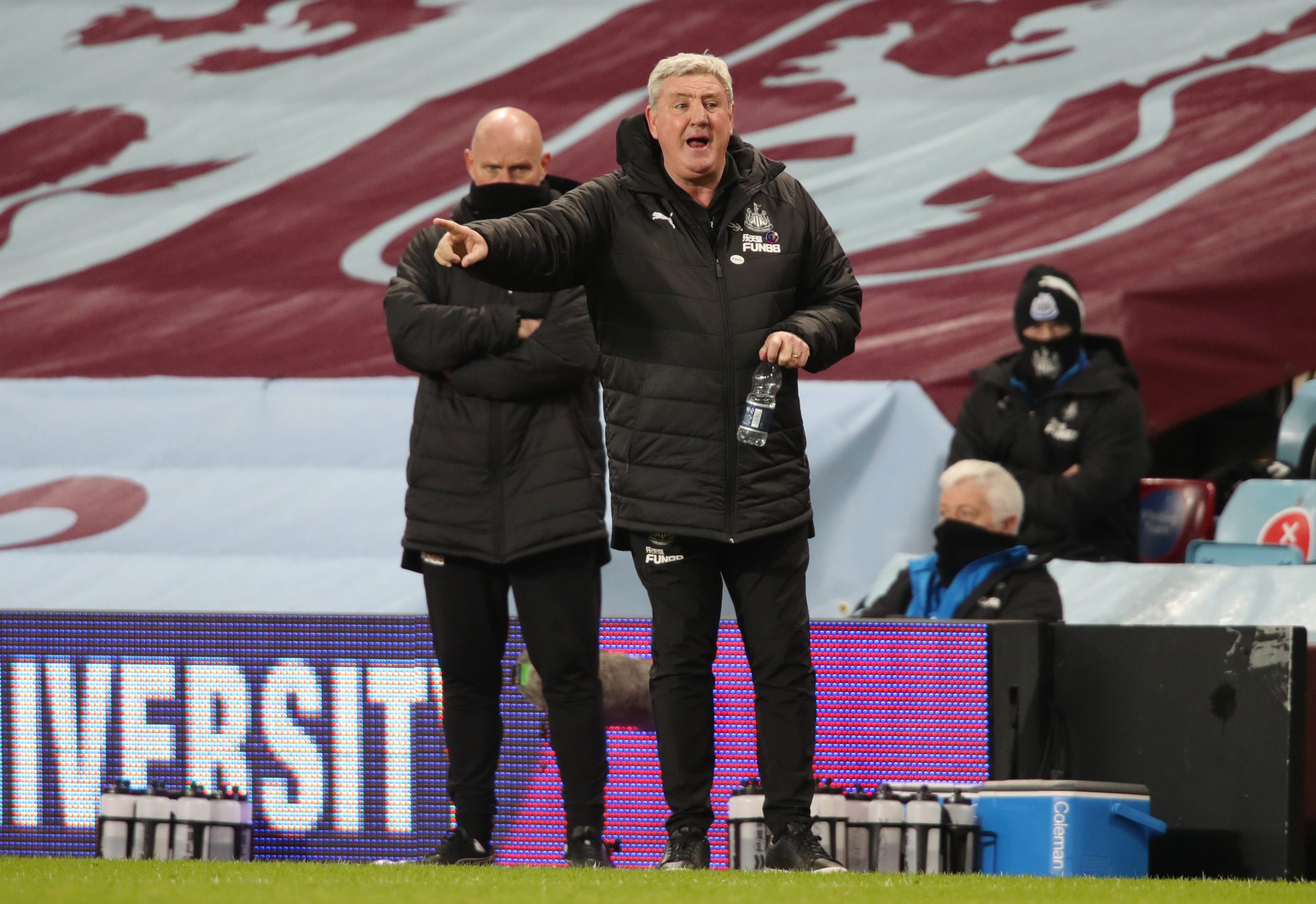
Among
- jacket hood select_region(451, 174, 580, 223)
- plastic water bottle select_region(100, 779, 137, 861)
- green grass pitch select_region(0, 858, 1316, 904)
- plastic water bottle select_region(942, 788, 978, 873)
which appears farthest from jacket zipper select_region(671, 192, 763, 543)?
plastic water bottle select_region(100, 779, 137, 861)

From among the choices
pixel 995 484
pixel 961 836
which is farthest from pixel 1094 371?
pixel 961 836

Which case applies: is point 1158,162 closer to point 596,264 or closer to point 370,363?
point 370,363

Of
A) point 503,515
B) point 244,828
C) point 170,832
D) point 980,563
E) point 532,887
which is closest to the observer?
point 532,887

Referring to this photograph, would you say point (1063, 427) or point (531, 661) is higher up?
point (1063, 427)

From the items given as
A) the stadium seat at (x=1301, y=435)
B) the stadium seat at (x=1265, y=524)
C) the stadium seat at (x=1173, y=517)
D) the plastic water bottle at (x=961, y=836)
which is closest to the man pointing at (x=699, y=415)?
the plastic water bottle at (x=961, y=836)

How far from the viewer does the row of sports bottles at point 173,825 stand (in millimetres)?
4621

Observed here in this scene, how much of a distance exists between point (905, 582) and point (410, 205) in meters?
4.56

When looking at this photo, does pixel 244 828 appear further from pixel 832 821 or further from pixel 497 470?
pixel 832 821

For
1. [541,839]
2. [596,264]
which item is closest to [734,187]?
[596,264]

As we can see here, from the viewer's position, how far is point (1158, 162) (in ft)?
27.6

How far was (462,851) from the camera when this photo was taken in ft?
14.0

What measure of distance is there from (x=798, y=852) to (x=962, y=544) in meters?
1.85

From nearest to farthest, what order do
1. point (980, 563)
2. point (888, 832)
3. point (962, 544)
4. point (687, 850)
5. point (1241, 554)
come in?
point (687, 850)
point (888, 832)
point (980, 563)
point (962, 544)
point (1241, 554)

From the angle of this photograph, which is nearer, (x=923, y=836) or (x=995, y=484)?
(x=923, y=836)
